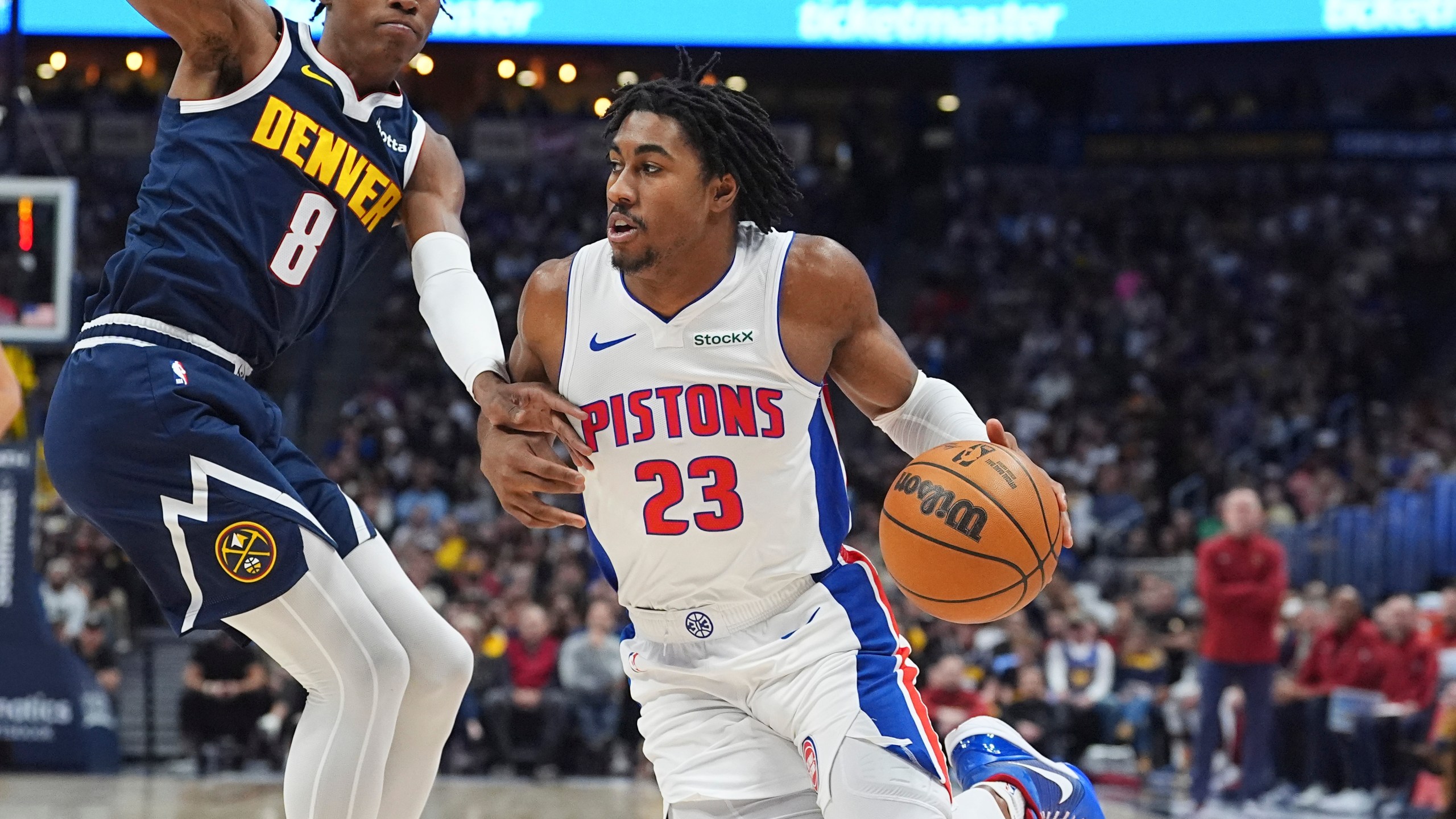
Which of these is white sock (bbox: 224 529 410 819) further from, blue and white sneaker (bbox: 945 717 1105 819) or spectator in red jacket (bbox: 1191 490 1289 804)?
spectator in red jacket (bbox: 1191 490 1289 804)

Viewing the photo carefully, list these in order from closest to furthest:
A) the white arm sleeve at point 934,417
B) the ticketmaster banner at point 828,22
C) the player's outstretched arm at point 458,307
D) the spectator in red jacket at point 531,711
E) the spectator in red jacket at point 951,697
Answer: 1. the player's outstretched arm at point 458,307
2. the white arm sleeve at point 934,417
3. the spectator in red jacket at point 951,697
4. the spectator in red jacket at point 531,711
5. the ticketmaster banner at point 828,22

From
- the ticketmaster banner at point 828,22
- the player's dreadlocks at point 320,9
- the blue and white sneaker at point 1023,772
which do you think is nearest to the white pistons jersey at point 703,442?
the blue and white sneaker at point 1023,772

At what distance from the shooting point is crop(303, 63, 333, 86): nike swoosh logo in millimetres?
3674

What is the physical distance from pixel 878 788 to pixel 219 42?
218 cm

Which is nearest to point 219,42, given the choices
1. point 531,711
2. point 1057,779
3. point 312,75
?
point 312,75

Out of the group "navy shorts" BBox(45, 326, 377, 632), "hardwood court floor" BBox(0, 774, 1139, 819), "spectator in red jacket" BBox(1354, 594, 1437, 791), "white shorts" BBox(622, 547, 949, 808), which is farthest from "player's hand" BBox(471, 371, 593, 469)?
"spectator in red jacket" BBox(1354, 594, 1437, 791)

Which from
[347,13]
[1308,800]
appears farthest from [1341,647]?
[347,13]

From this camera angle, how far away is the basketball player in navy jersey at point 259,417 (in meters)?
3.40

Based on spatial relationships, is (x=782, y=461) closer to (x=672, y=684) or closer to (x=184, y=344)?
(x=672, y=684)

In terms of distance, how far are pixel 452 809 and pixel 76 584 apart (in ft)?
15.6

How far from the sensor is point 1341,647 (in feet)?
31.3

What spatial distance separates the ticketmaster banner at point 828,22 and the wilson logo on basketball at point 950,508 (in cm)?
1346

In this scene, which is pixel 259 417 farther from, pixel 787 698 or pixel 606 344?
pixel 787 698

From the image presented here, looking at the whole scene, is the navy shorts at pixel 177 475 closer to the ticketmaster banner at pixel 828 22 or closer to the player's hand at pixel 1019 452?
the player's hand at pixel 1019 452
